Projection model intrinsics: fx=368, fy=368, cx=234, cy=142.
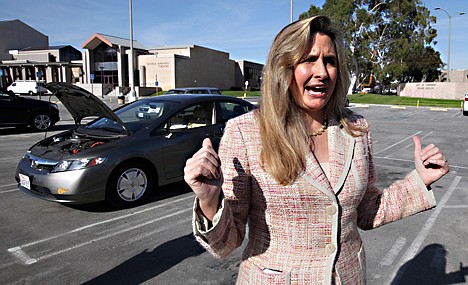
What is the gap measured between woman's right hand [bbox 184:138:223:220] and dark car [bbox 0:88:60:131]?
11.9 meters

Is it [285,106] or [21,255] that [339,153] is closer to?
[285,106]

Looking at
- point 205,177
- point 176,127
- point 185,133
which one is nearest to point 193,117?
point 185,133

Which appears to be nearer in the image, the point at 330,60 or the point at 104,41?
the point at 330,60

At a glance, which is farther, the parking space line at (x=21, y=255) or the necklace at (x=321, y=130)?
the parking space line at (x=21, y=255)

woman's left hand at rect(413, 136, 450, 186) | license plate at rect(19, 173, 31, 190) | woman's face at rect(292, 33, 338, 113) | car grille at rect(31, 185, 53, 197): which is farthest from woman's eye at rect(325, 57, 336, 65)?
license plate at rect(19, 173, 31, 190)

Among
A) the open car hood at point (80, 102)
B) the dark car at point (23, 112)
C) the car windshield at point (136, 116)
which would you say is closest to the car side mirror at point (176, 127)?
the car windshield at point (136, 116)

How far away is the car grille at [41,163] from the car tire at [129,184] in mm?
747

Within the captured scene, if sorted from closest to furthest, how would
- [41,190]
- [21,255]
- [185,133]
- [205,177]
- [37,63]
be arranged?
[205,177], [21,255], [41,190], [185,133], [37,63]

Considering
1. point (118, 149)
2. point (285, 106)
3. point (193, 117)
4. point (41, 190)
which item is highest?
point (285, 106)

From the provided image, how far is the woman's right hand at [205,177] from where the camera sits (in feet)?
3.81

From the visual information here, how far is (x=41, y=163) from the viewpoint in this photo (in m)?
4.86

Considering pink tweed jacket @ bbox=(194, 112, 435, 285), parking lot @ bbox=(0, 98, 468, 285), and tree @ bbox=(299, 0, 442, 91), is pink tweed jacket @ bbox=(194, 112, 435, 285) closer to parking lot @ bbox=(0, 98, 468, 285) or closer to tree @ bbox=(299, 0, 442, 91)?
parking lot @ bbox=(0, 98, 468, 285)

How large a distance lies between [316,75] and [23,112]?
13406 millimetres

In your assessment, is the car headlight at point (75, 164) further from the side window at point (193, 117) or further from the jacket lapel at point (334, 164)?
the jacket lapel at point (334, 164)
